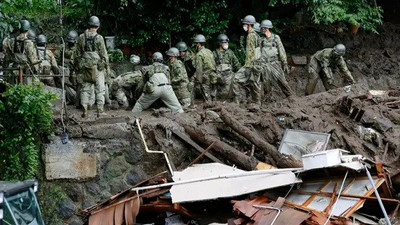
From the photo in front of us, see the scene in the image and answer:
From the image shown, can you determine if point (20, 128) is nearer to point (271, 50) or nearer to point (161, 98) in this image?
point (161, 98)

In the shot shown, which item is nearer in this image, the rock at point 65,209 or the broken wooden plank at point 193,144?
the rock at point 65,209

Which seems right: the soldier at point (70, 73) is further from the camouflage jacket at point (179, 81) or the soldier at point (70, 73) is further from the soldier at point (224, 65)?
the soldier at point (224, 65)

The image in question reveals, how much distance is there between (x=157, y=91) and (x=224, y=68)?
2.88 meters

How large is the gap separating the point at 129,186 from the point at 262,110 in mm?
3362

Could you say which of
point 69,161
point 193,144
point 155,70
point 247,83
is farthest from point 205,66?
point 69,161

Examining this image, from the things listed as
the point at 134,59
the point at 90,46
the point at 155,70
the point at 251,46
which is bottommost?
the point at 134,59

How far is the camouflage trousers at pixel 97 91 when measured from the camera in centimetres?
1609

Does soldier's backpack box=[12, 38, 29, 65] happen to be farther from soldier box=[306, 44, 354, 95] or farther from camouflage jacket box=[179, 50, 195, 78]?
soldier box=[306, 44, 354, 95]

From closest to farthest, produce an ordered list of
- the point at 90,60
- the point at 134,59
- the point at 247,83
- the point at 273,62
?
1. the point at 90,60
2. the point at 247,83
3. the point at 273,62
4. the point at 134,59

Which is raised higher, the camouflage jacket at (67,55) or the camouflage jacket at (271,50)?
the camouflage jacket at (271,50)

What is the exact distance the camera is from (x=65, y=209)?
14.5 meters

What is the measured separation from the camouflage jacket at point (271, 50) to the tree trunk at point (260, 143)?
118 inches

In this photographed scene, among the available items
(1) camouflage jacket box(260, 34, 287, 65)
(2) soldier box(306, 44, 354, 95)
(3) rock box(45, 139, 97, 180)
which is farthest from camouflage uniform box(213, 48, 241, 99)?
(3) rock box(45, 139, 97, 180)

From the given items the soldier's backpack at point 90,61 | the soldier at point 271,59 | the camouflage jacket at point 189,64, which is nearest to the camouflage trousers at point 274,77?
the soldier at point 271,59
